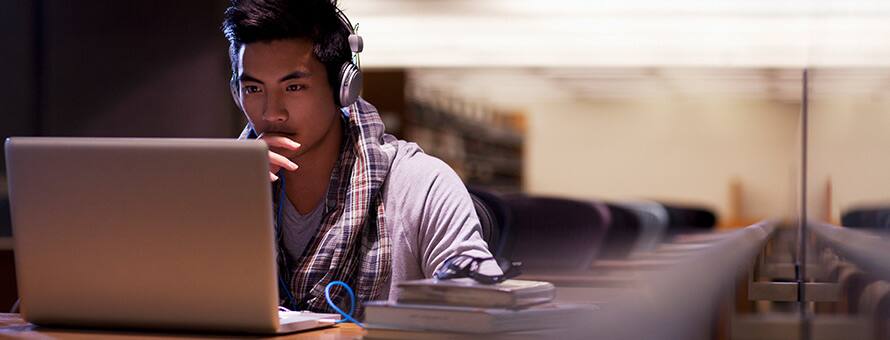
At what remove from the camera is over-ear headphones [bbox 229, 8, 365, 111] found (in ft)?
6.18

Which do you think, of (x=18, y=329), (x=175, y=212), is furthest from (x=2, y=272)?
(x=175, y=212)

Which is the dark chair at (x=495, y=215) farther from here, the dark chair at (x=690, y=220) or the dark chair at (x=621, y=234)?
the dark chair at (x=690, y=220)

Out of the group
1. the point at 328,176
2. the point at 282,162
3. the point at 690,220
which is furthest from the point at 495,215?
the point at 690,220

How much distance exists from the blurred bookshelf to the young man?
21.6 ft

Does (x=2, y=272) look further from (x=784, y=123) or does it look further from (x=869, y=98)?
(x=784, y=123)

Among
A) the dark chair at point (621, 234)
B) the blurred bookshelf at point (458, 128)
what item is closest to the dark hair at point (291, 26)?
the dark chair at point (621, 234)

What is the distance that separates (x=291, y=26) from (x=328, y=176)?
0.88ft

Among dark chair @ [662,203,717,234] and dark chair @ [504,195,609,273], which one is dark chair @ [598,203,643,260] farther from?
dark chair @ [662,203,717,234]

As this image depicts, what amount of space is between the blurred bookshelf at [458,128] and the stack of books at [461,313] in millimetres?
7331

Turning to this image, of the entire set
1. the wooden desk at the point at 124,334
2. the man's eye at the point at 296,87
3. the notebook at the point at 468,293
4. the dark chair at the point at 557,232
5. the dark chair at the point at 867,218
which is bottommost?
the dark chair at the point at 557,232

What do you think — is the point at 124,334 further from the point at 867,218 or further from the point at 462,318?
the point at 867,218

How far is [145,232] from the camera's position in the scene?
49.2 inches

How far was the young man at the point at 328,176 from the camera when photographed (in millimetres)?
1798

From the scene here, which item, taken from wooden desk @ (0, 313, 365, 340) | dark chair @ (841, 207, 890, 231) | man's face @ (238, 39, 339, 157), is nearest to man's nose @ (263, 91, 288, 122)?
man's face @ (238, 39, 339, 157)
